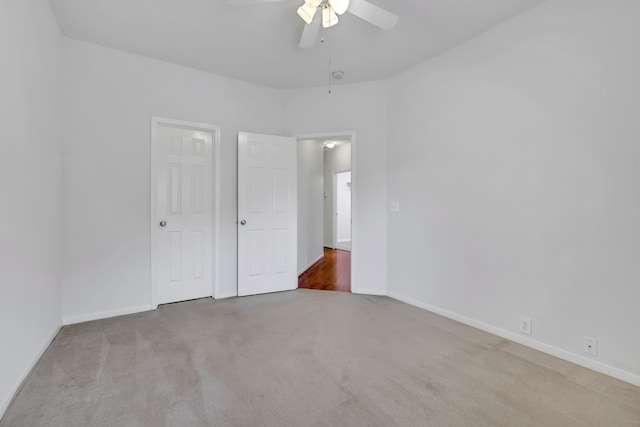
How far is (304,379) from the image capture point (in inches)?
74.2

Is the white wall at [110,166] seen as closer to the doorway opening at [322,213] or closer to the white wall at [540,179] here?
the doorway opening at [322,213]

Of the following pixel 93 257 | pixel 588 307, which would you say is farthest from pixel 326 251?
pixel 588 307

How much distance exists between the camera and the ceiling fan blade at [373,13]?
1939 mm

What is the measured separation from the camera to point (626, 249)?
191 centimetres

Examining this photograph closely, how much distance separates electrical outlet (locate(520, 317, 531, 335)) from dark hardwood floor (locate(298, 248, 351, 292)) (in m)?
1.98

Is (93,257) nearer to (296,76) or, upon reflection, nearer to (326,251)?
(296,76)

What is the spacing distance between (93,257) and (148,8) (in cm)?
228

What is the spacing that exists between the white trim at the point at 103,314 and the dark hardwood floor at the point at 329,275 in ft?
6.31

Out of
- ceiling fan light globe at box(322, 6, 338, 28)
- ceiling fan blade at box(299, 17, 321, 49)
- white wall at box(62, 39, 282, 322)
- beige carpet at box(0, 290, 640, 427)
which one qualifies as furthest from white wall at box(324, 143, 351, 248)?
ceiling fan light globe at box(322, 6, 338, 28)

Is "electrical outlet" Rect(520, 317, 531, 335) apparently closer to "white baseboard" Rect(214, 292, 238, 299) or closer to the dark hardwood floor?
the dark hardwood floor

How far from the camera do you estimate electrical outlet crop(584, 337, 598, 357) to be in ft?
6.67

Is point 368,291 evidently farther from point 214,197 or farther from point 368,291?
point 214,197

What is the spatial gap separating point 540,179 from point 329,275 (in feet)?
10.7

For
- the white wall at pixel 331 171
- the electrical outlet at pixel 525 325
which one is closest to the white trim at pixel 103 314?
the electrical outlet at pixel 525 325
